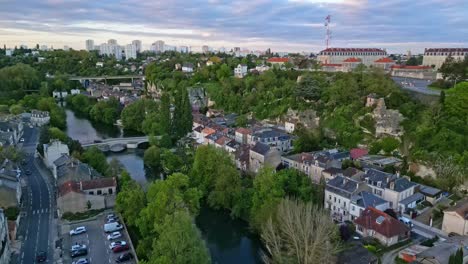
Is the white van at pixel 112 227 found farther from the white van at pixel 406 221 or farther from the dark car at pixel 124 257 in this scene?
the white van at pixel 406 221

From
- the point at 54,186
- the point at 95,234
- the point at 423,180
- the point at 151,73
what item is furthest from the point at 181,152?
the point at 151,73

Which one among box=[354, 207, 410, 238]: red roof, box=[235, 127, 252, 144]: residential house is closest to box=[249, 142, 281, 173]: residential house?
box=[235, 127, 252, 144]: residential house

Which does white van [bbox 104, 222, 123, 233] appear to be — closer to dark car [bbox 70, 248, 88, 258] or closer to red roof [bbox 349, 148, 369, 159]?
dark car [bbox 70, 248, 88, 258]

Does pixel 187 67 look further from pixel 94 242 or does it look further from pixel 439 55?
pixel 94 242

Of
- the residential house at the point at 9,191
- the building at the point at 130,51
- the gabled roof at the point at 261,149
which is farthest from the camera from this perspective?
the building at the point at 130,51

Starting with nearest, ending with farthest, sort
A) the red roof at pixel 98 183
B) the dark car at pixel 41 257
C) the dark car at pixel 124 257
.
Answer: the dark car at pixel 41 257, the dark car at pixel 124 257, the red roof at pixel 98 183

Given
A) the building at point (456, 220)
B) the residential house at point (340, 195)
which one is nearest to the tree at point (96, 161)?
the residential house at point (340, 195)
